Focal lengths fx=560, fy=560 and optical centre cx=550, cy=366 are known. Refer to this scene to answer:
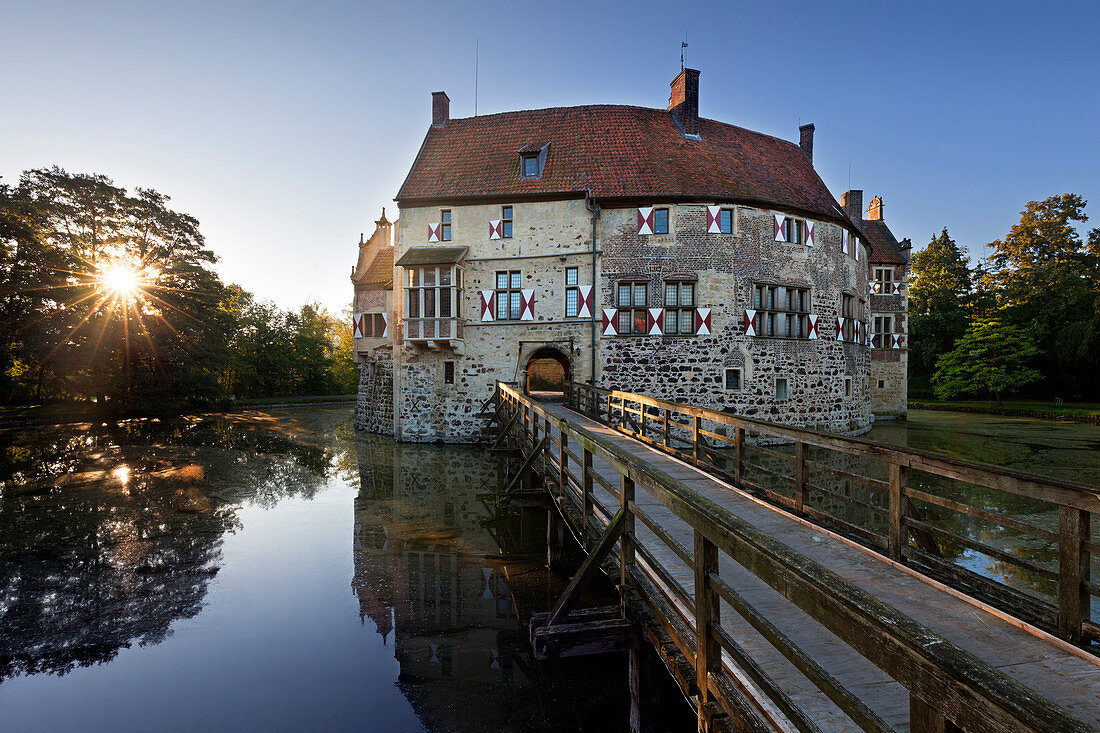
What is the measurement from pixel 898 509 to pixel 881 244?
1179 inches

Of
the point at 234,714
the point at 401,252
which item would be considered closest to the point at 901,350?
the point at 401,252

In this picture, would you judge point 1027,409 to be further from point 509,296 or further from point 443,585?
point 443,585

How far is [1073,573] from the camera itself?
3035 mm

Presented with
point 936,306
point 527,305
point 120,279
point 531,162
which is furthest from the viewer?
point 936,306

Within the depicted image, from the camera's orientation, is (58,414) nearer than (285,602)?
No

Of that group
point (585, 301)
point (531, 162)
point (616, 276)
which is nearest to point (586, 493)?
point (585, 301)

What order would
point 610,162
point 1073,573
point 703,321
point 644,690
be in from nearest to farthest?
point 1073,573
point 644,690
point 703,321
point 610,162

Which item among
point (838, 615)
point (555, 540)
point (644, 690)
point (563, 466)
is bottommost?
point (555, 540)

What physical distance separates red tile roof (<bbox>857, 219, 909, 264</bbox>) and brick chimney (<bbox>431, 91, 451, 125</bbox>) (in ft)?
68.7

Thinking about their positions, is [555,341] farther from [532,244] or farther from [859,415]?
[859,415]

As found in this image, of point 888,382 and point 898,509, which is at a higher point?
point 898,509

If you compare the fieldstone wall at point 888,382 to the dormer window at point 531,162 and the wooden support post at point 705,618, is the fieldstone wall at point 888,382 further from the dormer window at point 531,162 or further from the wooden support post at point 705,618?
the wooden support post at point 705,618

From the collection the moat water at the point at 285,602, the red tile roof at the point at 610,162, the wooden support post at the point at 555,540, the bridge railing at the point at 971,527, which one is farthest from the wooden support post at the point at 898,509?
the red tile roof at the point at 610,162

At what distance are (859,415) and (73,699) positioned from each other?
24260mm
